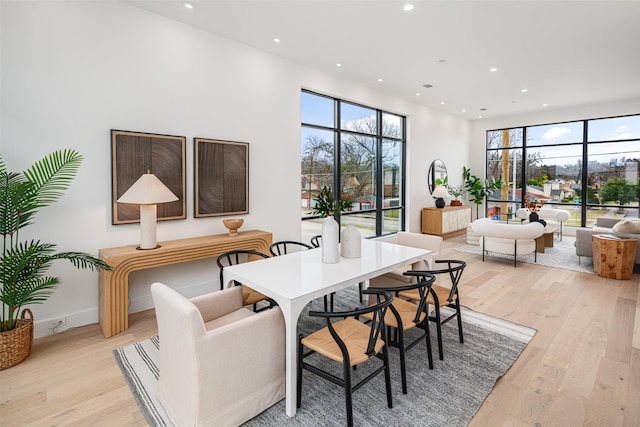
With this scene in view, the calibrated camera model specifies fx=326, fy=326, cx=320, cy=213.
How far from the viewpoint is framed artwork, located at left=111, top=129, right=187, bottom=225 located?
3211 mm

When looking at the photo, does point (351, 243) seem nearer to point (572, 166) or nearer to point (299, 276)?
point (299, 276)

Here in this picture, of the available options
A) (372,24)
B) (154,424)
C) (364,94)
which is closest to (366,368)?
(154,424)

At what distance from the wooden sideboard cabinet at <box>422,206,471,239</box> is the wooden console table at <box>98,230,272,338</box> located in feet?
17.5

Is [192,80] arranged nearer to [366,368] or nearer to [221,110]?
[221,110]

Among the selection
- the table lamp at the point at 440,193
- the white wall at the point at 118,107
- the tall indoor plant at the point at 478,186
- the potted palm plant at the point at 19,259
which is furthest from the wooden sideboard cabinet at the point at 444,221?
the potted palm plant at the point at 19,259

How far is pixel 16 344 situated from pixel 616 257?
22.6 feet

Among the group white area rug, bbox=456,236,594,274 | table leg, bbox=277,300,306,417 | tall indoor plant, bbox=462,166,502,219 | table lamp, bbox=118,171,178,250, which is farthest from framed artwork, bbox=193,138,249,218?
tall indoor plant, bbox=462,166,502,219

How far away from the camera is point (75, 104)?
9.85 ft

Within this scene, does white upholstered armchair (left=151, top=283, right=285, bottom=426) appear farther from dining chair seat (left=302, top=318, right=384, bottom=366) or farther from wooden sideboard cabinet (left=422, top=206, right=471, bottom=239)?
wooden sideboard cabinet (left=422, top=206, right=471, bottom=239)

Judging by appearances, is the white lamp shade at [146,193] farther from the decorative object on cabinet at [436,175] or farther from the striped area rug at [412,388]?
the decorative object on cabinet at [436,175]

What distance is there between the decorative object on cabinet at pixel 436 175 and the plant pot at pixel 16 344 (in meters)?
7.41

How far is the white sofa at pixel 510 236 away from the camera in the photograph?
5113mm

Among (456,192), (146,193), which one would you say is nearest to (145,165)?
(146,193)

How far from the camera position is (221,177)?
13.1 feet
